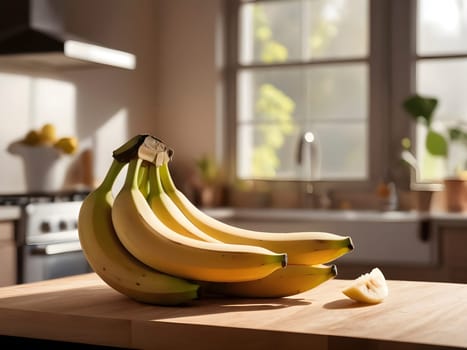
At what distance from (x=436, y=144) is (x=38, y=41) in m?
2.08

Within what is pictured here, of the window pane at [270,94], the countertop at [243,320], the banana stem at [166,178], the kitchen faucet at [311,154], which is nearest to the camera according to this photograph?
the countertop at [243,320]

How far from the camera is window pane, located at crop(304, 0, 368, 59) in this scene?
4.67 m

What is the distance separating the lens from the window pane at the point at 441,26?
450cm

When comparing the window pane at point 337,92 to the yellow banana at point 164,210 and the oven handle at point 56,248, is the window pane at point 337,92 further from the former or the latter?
the yellow banana at point 164,210

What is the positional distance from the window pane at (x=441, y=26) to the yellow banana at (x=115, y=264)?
3492 millimetres

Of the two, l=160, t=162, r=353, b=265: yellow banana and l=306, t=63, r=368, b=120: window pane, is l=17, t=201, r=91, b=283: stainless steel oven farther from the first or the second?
l=160, t=162, r=353, b=265: yellow banana

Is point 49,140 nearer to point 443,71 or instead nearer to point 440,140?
point 440,140

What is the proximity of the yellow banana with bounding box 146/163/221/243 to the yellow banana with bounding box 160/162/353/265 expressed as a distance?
0.03 metres

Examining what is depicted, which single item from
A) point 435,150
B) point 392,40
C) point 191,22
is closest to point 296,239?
point 435,150

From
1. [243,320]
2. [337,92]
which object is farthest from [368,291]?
[337,92]

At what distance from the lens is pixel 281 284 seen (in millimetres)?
1284

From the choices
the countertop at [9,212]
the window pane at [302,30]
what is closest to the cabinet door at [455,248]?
the window pane at [302,30]

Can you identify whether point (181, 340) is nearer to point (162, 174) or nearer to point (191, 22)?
point (162, 174)

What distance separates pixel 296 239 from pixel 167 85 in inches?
150
